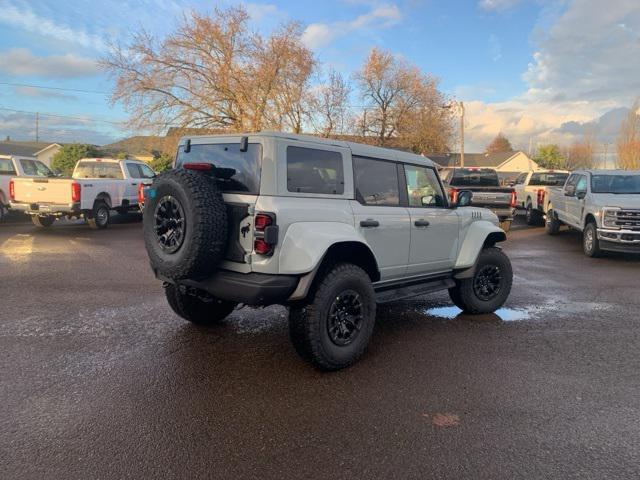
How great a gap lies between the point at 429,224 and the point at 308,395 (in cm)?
243

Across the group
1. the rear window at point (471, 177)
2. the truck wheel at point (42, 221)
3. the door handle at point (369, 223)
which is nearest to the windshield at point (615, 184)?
the rear window at point (471, 177)

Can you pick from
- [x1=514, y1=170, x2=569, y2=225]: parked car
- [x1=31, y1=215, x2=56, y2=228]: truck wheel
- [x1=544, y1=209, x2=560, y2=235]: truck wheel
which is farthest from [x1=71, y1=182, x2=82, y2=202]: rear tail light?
[x1=514, y1=170, x2=569, y2=225]: parked car

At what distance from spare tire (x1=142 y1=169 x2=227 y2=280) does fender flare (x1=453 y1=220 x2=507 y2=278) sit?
3089 millimetres

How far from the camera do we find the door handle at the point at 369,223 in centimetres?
447

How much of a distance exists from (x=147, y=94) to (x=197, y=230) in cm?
2696

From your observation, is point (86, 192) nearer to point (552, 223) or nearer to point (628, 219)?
point (628, 219)

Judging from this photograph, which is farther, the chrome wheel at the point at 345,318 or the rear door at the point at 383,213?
the rear door at the point at 383,213

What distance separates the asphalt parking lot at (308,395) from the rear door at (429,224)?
79cm

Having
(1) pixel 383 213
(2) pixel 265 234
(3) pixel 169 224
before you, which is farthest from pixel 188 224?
(1) pixel 383 213

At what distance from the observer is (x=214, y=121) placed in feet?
93.6

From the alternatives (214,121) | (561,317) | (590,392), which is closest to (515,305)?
(561,317)

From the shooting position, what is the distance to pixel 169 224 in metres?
4.06

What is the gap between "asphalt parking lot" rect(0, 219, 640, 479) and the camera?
292 centimetres

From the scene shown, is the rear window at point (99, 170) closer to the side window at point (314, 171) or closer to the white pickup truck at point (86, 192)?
the white pickup truck at point (86, 192)
